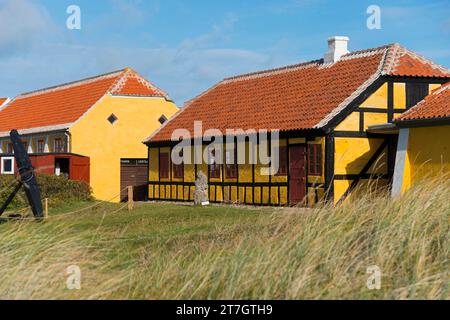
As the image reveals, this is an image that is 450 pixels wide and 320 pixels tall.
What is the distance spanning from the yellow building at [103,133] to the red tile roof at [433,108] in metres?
16.2

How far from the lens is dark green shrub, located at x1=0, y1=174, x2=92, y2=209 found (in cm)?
2839

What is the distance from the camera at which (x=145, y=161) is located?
3697 cm

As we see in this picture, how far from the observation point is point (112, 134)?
36188 mm

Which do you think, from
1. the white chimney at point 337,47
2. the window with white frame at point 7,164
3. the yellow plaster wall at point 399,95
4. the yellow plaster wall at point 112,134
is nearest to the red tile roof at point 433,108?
the yellow plaster wall at point 399,95

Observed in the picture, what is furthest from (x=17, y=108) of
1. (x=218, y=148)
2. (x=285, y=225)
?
(x=285, y=225)

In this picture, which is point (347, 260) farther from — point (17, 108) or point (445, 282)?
point (17, 108)

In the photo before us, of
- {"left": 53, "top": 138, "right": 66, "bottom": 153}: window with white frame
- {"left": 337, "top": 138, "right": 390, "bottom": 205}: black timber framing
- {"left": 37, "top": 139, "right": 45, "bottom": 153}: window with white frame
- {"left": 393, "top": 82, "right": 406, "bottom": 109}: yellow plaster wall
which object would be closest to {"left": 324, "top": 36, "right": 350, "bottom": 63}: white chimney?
{"left": 393, "top": 82, "right": 406, "bottom": 109}: yellow plaster wall

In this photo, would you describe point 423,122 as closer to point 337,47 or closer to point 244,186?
point 337,47

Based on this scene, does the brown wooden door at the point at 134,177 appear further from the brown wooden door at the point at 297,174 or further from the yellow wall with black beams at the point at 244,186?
the brown wooden door at the point at 297,174

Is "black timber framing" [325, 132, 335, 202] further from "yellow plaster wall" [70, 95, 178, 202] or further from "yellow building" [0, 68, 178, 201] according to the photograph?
"yellow plaster wall" [70, 95, 178, 202]

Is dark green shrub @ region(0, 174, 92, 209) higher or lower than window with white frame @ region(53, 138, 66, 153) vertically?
lower

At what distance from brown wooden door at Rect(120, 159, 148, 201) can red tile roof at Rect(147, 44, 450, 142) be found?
4.36 meters

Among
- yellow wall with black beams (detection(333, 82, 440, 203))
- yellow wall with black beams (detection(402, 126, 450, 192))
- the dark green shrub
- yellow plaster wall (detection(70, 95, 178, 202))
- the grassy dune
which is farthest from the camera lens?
yellow plaster wall (detection(70, 95, 178, 202))

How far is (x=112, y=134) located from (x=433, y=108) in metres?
19.1
